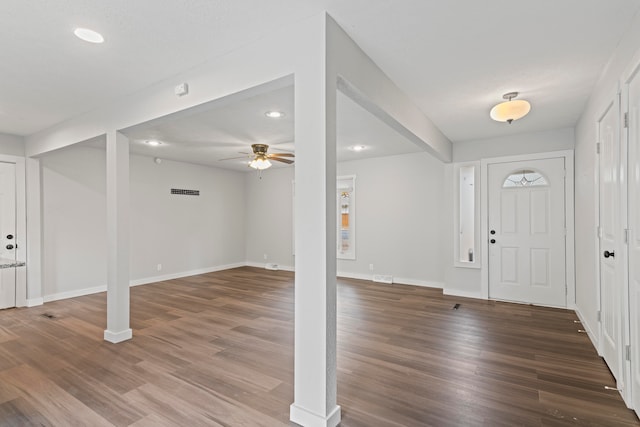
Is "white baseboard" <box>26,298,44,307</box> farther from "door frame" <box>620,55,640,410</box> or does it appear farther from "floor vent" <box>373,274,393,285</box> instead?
"door frame" <box>620,55,640,410</box>

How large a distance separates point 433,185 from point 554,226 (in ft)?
6.61

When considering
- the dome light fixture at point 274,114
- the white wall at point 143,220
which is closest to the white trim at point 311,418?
the dome light fixture at point 274,114

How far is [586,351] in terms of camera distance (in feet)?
10.3

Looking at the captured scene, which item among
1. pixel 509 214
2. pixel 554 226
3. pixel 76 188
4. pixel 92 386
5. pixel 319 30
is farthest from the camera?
pixel 76 188

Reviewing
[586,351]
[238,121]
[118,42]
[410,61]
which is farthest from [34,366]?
[586,351]

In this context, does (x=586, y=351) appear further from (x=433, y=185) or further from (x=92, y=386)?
(x=92, y=386)

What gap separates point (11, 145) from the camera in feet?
15.6

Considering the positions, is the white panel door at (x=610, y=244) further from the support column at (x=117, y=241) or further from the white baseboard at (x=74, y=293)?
the white baseboard at (x=74, y=293)

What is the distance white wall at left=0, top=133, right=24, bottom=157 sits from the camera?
15.4 feet

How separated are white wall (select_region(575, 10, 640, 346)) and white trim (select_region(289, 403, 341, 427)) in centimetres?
282

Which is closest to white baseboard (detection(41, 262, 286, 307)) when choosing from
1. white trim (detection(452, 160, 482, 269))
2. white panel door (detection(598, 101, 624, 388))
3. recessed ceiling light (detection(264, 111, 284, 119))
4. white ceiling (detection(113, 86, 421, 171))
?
white ceiling (detection(113, 86, 421, 171))

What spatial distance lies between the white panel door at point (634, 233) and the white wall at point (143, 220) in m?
6.31

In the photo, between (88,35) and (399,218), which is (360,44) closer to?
(88,35)

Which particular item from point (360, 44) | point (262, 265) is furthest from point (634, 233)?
point (262, 265)
